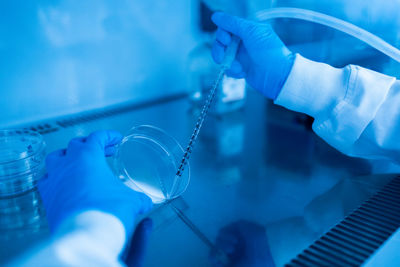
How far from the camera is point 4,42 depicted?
1082mm

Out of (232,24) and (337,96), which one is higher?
(232,24)

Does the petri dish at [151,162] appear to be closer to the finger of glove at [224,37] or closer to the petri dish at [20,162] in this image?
the petri dish at [20,162]

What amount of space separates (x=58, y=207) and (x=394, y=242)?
0.67 m

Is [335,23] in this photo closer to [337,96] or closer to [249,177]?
[337,96]

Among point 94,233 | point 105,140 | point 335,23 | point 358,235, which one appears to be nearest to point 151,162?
point 105,140

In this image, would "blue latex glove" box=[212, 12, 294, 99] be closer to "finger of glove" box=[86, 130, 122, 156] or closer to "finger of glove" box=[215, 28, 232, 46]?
"finger of glove" box=[215, 28, 232, 46]

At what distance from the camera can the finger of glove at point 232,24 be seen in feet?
3.57

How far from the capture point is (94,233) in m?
0.55

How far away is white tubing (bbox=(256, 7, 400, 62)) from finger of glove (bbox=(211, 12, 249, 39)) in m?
0.20

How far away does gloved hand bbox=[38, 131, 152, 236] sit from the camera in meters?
0.63

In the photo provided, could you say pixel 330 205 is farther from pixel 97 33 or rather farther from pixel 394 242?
pixel 97 33

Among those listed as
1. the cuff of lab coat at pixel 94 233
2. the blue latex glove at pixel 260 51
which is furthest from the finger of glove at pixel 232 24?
the cuff of lab coat at pixel 94 233

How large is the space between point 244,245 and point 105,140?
1.36ft

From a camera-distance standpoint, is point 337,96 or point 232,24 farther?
point 232,24
